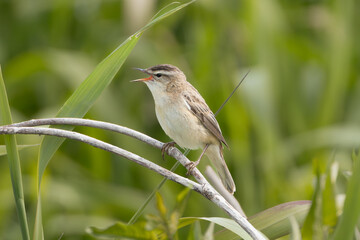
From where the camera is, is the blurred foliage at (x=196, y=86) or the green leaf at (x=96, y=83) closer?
the green leaf at (x=96, y=83)

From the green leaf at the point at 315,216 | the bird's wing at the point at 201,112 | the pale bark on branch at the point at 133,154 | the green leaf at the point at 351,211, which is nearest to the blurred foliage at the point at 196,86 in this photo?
the bird's wing at the point at 201,112

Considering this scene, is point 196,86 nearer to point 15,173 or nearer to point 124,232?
point 15,173

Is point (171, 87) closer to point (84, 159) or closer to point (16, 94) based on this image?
point (84, 159)

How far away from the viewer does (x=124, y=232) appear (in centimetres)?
161

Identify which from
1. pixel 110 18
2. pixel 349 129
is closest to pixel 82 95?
pixel 349 129

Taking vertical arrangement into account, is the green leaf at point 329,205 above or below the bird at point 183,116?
below

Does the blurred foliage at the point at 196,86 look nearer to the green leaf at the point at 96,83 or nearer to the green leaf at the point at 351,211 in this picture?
the green leaf at the point at 96,83

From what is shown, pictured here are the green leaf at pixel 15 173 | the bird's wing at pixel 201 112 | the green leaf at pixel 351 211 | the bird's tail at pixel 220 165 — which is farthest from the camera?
the bird's wing at pixel 201 112

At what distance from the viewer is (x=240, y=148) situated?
4945 millimetres

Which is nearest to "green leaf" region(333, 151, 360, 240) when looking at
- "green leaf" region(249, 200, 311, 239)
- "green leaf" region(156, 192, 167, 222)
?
"green leaf" region(249, 200, 311, 239)

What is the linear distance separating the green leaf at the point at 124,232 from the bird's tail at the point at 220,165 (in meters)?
1.46

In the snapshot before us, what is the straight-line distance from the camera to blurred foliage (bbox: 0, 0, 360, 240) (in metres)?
4.86

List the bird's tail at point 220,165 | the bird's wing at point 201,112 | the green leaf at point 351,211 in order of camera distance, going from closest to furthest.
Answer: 1. the green leaf at point 351,211
2. the bird's tail at point 220,165
3. the bird's wing at point 201,112

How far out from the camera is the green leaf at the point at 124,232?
62.7 inches
